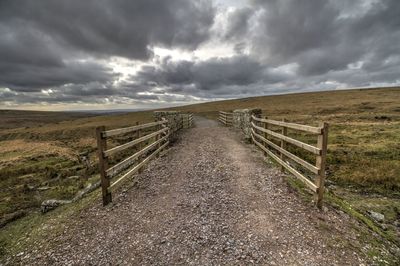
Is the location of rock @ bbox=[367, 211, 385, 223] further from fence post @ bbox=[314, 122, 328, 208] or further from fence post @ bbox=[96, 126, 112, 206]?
fence post @ bbox=[96, 126, 112, 206]

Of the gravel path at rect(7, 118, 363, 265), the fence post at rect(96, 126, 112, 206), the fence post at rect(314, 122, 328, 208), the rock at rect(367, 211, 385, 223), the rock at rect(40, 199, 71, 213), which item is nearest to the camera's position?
the gravel path at rect(7, 118, 363, 265)

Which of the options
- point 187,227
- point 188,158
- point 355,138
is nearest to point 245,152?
point 188,158

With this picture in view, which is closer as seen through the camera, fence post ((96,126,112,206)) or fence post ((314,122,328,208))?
fence post ((314,122,328,208))

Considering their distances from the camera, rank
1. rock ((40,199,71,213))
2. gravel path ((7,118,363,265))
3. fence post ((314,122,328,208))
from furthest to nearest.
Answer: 1. rock ((40,199,71,213))
2. fence post ((314,122,328,208))
3. gravel path ((7,118,363,265))

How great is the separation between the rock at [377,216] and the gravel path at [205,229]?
Result: 203 cm

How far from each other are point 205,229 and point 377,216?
18.0 ft

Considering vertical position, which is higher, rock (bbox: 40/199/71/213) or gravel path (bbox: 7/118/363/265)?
gravel path (bbox: 7/118/363/265)

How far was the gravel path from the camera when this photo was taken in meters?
4.05

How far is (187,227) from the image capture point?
4945 mm

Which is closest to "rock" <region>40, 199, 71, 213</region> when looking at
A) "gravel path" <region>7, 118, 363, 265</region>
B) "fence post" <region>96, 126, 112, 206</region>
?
"gravel path" <region>7, 118, 363, 265</region>

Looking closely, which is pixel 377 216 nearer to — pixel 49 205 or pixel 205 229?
pixel 205 229

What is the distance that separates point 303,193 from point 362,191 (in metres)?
4.09

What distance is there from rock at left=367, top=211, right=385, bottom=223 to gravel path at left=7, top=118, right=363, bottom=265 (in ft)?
6.67

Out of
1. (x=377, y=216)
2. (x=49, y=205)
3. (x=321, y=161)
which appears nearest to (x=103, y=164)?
(x=49, y=205)
